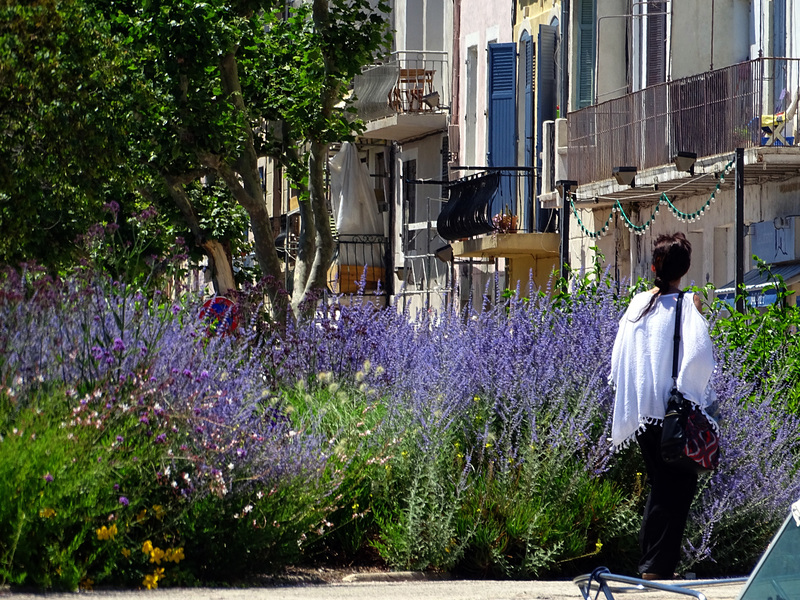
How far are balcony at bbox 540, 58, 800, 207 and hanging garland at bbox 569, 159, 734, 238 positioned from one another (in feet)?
0.58

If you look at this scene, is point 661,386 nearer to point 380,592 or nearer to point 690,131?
point 380,592

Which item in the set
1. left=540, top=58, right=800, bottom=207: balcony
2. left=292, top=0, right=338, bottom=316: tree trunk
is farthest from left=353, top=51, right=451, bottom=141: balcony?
left=292, top=0, right=338, bottom=316: tree trunk

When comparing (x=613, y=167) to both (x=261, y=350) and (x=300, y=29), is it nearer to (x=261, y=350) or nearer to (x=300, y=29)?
(x=300, y=29)

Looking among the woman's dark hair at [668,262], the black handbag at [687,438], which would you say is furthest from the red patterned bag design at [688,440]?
the woman's dark hair at [668,262]

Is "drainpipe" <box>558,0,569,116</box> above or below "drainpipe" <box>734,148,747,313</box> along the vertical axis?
above

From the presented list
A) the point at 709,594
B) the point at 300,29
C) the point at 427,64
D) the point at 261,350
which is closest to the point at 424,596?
the point at 709,594

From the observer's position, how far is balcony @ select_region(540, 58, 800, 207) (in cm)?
→ 1919

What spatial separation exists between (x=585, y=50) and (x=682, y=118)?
19.6 ft

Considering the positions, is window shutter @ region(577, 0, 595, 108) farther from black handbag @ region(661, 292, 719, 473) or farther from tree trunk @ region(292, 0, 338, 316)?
black handbag @ region(661, 292, 719, 473)

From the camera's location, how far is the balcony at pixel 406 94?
34.9 meters

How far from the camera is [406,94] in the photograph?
35906mm

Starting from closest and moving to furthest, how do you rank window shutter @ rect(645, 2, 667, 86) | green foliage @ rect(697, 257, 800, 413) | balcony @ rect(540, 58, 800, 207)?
green foliage @ rect(697, 257, 800, 413)
balcony @ rect(540, 58, 800, 207)
window shutter @ rect(645, 2, 667, 86)

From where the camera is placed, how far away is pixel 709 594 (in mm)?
5086

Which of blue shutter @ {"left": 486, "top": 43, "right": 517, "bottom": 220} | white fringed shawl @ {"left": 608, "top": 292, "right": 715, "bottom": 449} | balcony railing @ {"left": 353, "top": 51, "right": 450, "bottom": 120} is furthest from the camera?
balcony railing @ {"left": 353, "top": 51, "right": 450, "bottom": 120}
